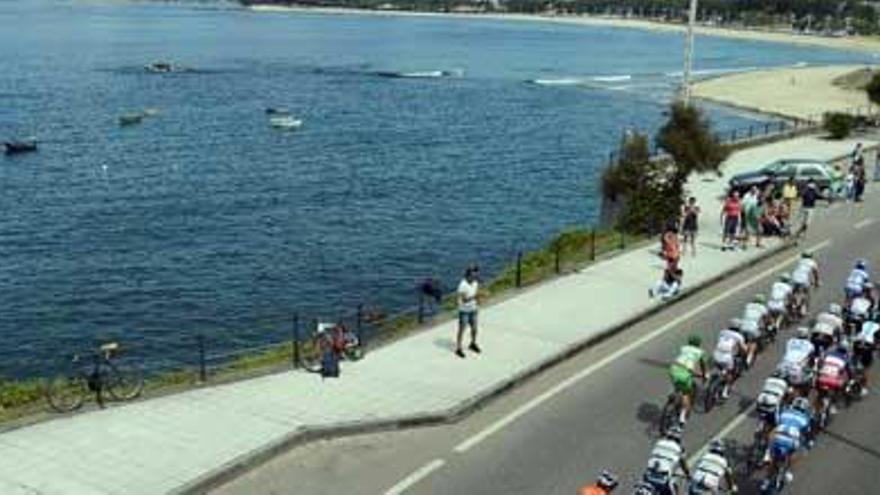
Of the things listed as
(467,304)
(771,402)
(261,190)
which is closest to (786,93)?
(261,190)

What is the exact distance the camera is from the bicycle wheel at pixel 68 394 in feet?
57.7

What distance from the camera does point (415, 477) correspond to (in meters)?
15.7

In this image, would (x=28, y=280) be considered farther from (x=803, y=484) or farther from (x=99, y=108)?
(x=99, y=108)

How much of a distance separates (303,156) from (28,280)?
3239cm

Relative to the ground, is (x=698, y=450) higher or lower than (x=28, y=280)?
higher

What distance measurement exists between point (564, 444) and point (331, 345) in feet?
14.7

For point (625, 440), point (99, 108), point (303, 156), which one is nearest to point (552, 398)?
point (625, 440)

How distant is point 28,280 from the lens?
4184 centimetres

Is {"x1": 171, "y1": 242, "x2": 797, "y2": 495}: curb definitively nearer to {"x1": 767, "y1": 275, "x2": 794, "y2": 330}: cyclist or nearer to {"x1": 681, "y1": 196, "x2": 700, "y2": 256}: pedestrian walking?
{"x1": 767, "y1": 275, "x2": 794, "y2": 330}: cyclist

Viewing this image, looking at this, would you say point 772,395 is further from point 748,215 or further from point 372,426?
point 748,215

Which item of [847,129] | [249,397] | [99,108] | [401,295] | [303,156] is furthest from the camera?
[99,108]

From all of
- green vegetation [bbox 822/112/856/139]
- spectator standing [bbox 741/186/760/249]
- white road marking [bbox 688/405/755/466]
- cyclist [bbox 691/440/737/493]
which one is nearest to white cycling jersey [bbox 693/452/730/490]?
cyclist [bbox 691/440/737/493]

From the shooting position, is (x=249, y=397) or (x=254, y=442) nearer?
(x=254, y=442)

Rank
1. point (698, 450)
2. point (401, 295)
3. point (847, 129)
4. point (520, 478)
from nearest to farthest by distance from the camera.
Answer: point (520, 478), point (698, 450), point (401, 295), point (847, 129)
